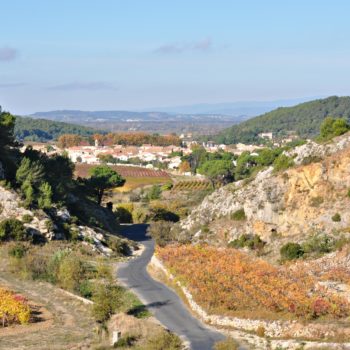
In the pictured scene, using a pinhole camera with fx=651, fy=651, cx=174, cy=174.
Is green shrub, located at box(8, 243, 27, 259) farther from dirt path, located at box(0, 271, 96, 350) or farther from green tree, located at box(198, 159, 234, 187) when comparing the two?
green tree, located at box(198, 159, 234, 187)

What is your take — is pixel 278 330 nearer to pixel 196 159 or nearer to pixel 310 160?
pixel 310 160

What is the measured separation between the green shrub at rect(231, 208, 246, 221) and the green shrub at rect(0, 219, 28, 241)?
1829 cm

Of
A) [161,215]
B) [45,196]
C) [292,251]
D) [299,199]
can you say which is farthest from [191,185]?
[292,251]

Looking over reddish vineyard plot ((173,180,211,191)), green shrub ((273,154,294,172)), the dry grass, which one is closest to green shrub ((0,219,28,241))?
Answer: green shrub ((273,154,294,172))

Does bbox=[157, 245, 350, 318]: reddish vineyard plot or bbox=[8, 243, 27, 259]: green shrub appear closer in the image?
bbox=[157, 245, 350, 318]: reddish vineyard plot

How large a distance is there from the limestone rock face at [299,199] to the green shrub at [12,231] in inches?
623

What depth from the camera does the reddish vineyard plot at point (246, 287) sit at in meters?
32.0

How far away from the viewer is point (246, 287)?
35906mm

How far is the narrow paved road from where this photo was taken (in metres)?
30.2

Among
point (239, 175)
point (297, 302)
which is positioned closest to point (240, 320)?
point (297, 302)

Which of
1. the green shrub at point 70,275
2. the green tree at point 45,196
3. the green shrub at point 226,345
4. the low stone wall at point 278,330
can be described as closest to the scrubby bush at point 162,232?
the green tree at point 45,196

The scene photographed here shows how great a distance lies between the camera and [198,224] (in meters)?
62.0

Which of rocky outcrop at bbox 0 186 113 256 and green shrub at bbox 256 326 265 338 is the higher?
rocky outcrop at bbox 0 186 113 256

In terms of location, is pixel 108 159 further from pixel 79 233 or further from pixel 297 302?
pixel 297 302
